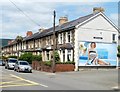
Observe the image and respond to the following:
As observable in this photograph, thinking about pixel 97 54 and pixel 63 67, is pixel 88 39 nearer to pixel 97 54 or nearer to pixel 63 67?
pixel 97 54

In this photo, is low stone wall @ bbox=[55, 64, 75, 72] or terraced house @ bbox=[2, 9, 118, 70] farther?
terraced house @ bbox=[2, 9, 118, 70]

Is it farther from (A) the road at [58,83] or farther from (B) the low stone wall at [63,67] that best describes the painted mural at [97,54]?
(A) the road at [58,83]

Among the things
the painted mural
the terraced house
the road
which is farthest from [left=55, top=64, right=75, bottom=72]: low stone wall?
the road

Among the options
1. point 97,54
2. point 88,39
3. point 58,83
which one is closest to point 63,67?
point 88,39

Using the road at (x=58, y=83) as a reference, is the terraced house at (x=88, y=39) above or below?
above

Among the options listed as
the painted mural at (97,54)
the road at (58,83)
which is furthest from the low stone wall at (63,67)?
the road at (58,83)

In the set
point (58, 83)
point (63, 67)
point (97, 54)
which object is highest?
point (97, 54)

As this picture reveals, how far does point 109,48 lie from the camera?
1655 inches

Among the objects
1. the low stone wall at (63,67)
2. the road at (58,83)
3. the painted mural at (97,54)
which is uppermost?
the painted mural at (97,54)

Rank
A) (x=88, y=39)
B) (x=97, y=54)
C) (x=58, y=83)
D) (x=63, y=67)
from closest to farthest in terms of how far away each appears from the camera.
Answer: (x=58, y=83), (x=63, y=67), (x=88, y=39), (x=97, y=54)

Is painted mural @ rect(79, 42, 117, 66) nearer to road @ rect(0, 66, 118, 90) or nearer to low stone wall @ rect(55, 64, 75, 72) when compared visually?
low stone wall @ rect(55, 64, 75, 72)

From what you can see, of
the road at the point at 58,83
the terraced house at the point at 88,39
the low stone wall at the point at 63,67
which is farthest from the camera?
the terraced house at the point at 88,39

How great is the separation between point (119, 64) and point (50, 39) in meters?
12.3

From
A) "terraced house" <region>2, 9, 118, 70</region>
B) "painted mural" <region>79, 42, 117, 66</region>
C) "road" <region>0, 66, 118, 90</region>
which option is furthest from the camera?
"painted mural" <region>79, 42, 117, 66</region>
